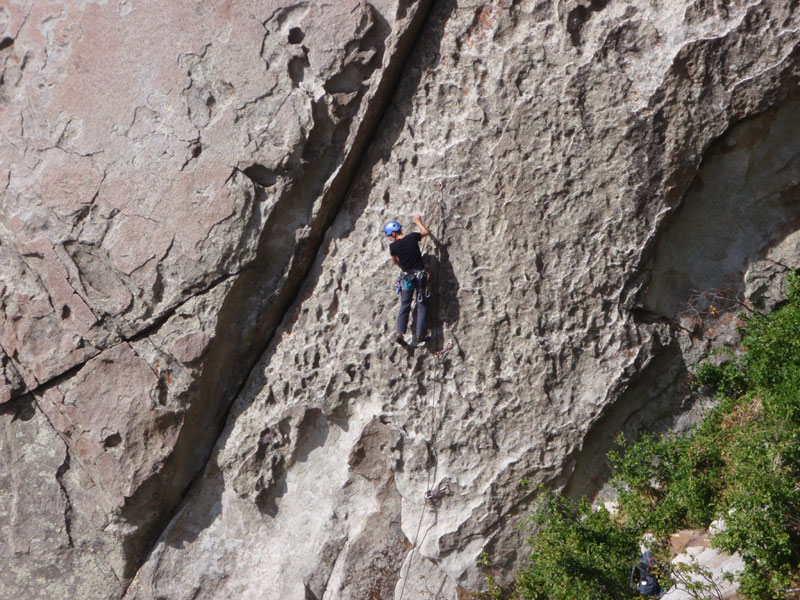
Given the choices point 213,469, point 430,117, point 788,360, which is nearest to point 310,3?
point 430,117

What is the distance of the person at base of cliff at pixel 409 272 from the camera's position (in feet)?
20.9

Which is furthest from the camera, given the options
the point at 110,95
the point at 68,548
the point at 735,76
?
the point at 68,548

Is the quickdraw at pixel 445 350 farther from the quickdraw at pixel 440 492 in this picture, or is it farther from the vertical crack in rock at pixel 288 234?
the vertical crack in rock at pixel 288 234

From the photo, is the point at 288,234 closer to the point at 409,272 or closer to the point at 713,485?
the point at 409,272

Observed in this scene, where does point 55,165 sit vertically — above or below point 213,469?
above

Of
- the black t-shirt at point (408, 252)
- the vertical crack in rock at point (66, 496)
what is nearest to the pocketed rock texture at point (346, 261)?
the vertical crack in rock at point (66, 496)

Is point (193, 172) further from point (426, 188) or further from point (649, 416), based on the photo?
point (649, 416)

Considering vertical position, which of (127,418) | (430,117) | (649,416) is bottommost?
(649,416)

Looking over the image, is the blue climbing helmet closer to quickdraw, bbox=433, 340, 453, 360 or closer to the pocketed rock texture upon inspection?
the pocketed rock texture

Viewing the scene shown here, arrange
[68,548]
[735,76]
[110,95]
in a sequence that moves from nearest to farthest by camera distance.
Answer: [735,76], [110,95], [68,548]

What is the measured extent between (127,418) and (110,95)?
296cm

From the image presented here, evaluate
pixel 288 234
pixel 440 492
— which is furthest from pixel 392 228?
pixel 440 492

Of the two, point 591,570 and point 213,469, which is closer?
point 591,570

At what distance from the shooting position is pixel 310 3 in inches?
256
